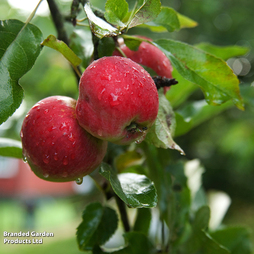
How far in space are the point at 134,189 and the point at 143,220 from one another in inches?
8.6

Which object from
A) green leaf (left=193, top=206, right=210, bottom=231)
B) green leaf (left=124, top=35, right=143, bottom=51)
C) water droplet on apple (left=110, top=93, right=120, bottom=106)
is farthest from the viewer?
green leaf (left=193, top=206, right=210, bottom=231)

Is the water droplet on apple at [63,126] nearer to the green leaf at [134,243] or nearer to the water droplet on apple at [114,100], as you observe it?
the water droplet on apple at [114,100]

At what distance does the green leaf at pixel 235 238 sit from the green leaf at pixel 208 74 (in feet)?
1.10

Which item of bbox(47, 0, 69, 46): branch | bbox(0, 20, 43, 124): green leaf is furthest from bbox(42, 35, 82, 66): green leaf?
bbox(47, 0, 69, 46): branch

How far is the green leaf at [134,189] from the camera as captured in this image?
1.18 ft

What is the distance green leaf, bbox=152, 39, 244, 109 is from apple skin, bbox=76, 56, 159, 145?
0.12m

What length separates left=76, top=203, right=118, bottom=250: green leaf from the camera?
0.52 metres

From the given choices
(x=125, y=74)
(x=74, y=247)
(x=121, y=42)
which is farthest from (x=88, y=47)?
(x=74, y=247)

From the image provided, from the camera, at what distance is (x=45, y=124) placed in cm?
40

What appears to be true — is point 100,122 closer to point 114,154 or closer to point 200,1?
point 114,154

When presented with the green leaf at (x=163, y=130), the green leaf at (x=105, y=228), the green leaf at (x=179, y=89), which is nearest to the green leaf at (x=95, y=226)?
the green leaf at (x=105, y=228)

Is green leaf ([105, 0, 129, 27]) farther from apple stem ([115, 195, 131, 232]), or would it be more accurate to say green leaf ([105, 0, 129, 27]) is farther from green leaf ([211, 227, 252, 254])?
green leaf ([211, 227, 252, 254])

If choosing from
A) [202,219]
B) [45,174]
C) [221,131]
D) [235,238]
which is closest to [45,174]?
[45,174]

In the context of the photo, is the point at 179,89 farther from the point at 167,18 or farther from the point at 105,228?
the point at 105,228
